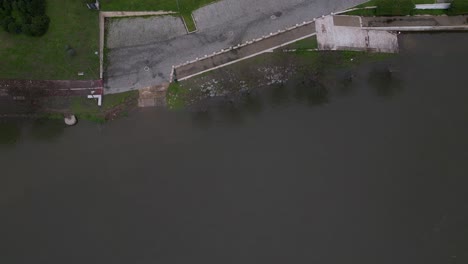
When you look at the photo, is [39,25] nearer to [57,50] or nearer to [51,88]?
[57,50]

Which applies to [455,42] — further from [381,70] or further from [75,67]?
[75,67]

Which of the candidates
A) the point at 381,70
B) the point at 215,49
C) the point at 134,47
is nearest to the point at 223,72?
the point at 215,49

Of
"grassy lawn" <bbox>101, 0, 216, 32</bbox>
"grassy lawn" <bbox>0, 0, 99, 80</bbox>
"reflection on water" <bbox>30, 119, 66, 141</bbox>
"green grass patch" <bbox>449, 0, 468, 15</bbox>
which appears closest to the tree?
"grassy lawn" <bbox>0, 0, 99, 80</bbox>

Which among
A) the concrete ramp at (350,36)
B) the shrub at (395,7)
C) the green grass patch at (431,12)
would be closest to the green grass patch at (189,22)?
the concrete ramp at (350,36)

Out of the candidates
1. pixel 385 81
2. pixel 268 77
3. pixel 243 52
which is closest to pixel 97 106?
pixel 243 52

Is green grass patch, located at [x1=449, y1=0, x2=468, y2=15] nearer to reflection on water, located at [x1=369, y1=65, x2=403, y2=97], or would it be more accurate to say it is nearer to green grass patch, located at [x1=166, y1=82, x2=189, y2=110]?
reflection on water, located at [x1=369, y1=65, x2=403, y2=97]

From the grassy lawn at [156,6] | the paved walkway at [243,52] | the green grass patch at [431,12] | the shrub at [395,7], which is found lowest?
the paved walkway at [243,52]

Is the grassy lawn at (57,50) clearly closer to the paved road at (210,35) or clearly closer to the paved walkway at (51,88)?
the paved walkway at (51,88)
